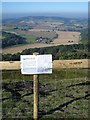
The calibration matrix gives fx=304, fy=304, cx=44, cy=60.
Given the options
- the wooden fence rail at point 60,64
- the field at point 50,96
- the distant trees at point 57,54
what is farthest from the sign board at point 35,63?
the distant trees at point 57,54

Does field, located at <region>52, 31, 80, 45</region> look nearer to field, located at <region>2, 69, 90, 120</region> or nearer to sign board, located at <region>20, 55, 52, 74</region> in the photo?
field, located at <region>2, 69, 90, 120</region>

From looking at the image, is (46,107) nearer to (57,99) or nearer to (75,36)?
(57,99)

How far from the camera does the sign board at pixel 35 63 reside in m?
4.07

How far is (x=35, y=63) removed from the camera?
407 cm

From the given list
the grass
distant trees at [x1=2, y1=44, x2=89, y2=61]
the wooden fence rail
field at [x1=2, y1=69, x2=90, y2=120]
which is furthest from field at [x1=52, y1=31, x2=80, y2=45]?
the wooden fence rail

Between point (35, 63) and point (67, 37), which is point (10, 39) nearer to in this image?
point (67, 37)

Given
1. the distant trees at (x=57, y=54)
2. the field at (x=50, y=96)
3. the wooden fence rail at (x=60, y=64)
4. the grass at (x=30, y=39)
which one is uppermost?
the grass at (x=30, y=39)

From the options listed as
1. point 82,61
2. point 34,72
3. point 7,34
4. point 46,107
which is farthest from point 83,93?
point 7,34

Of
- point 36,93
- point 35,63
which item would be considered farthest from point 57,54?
point 35,63

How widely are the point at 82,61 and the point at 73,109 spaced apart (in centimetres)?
96

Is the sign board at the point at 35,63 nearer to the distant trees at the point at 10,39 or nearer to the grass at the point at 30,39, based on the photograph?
the distant trees at the point at 10,39

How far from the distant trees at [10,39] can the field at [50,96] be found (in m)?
2.41

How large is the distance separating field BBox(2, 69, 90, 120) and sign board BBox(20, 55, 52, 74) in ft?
2.08

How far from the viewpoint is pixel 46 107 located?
5.07 m
